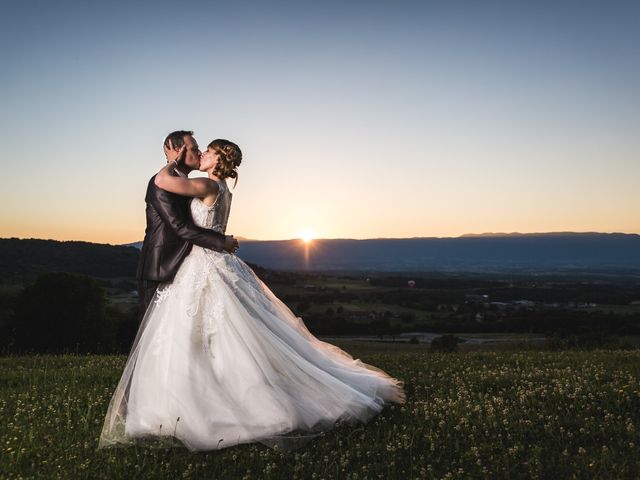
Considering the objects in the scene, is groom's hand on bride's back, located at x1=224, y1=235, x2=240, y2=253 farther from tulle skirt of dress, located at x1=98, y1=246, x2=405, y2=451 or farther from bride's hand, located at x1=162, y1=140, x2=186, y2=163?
bride's hand, located at x1=162, y1=140, x2=186, y2=163

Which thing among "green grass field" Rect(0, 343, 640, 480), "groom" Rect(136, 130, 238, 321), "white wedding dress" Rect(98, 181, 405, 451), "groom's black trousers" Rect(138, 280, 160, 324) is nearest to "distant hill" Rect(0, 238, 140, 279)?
"green grass field" Rect(0, 343, 640, 480)

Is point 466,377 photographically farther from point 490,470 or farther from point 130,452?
point 130,452

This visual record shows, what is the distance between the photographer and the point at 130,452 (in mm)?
7910

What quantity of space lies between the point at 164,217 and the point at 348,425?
14.3 feet

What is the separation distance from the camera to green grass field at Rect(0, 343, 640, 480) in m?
7.17

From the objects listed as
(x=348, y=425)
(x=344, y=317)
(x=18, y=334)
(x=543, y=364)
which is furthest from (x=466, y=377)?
(x=344, y=317)

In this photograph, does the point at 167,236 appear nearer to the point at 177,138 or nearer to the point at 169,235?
the point at 169,235

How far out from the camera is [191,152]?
9.42 metres

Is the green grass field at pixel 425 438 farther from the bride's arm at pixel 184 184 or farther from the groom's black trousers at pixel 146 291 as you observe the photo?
the bride's arm at pixel 184 184

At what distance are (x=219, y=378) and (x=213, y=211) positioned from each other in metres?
2.63

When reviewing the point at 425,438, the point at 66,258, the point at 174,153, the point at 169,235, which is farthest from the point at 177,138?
the point at 66,258

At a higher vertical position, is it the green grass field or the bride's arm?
the bride's arm

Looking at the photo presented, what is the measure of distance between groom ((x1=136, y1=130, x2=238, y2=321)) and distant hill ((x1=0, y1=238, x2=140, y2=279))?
259 feet

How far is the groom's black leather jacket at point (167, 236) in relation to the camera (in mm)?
8859
